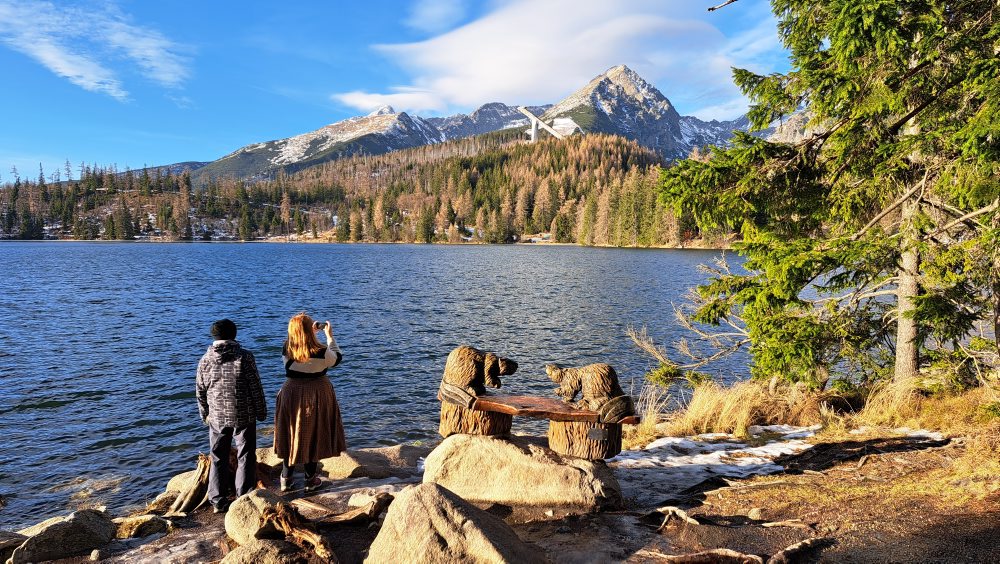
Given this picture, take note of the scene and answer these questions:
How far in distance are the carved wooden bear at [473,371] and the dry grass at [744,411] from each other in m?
5.14

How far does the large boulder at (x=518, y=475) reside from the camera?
18.6ft

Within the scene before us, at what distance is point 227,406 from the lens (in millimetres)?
6445

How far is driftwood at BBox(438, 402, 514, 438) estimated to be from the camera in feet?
20.7

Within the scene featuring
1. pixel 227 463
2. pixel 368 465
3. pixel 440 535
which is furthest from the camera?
pixel 368 465

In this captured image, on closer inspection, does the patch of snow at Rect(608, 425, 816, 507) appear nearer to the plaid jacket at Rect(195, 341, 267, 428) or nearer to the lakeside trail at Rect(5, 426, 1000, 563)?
the lakeside trail at Rect(5, 426, 1000, 563)

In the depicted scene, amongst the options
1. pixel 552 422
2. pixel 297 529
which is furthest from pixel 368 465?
pixel 297 529

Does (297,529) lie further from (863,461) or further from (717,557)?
(863,461)

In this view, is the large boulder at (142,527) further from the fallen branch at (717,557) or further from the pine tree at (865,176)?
the pine tree at (865,176)

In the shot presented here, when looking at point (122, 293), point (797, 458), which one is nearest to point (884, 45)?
point (797, 458)

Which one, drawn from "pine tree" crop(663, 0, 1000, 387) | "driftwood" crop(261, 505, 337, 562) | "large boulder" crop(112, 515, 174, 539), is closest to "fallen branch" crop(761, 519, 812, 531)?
"pine tree" crop(663, 0, 1000, 387)

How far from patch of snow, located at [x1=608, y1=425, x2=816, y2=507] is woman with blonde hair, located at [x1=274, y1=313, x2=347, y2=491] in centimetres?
399

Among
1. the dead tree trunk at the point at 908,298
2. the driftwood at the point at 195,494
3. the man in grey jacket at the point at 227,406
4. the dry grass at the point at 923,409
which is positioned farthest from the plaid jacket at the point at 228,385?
the dry grass at the point at 923,409

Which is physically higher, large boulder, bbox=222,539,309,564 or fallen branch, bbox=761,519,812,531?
fallen branch, bbox=761,519,812,531

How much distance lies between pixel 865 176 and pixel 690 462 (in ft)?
16.2
